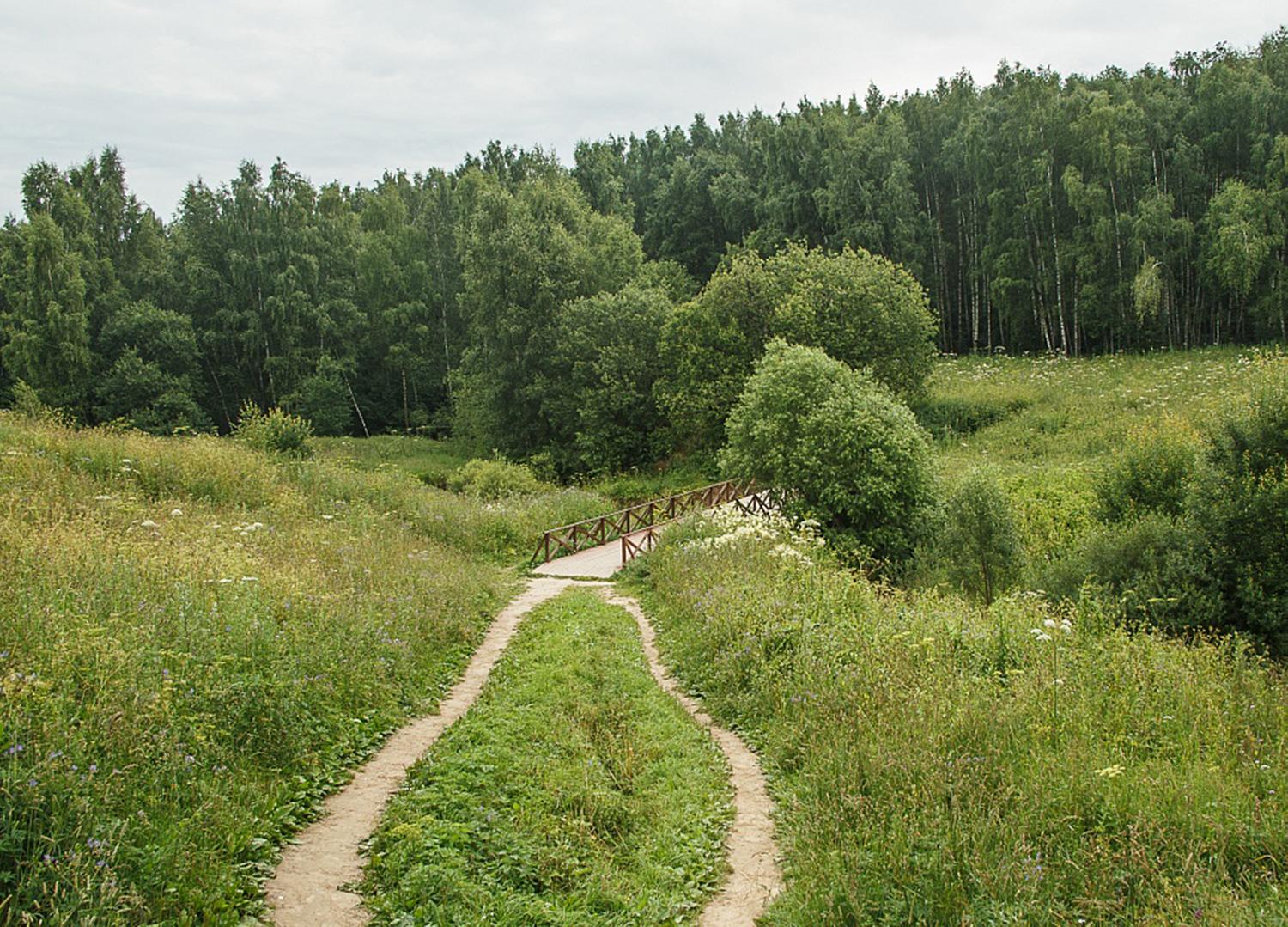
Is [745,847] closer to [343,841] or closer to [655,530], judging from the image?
[343,841]

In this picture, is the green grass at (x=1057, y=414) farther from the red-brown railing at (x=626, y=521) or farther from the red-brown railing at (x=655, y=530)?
the red-brown railing at (x=626, y=521)

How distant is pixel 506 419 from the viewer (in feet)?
143

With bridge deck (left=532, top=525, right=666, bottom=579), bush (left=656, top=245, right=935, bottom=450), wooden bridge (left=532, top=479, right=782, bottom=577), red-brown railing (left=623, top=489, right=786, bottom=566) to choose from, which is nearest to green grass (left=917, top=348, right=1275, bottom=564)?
bush (left=656, top=245, right=935, bottom=450)

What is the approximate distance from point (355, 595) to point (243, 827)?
534 centimetres

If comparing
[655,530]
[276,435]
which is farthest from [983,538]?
[276,435]

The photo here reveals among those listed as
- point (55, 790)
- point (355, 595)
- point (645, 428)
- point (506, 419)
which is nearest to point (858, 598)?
point (355, 595)

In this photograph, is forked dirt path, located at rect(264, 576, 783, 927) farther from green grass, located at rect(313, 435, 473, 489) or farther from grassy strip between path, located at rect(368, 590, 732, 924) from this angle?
green grass, located at rect(313, 435, 473, 489)

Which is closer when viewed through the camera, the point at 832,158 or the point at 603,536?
the point at 603,536

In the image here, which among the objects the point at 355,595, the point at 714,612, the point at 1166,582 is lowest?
the point at 1166,582

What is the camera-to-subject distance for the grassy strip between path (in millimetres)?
5328

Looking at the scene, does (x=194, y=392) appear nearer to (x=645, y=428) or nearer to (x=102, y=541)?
(x=645, y=428)

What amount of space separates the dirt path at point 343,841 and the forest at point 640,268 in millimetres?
28562

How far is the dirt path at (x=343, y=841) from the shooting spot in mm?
5016

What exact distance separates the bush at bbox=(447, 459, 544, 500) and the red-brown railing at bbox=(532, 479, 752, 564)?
547cm
